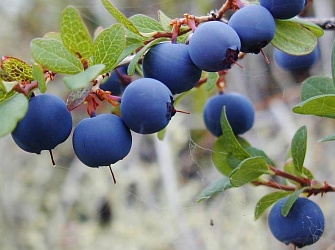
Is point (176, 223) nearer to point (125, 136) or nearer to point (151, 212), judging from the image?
point (151, 212)

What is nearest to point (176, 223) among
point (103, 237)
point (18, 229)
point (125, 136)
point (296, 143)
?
point (103, 237)

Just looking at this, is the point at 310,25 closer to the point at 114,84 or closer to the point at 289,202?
the point at 289,202

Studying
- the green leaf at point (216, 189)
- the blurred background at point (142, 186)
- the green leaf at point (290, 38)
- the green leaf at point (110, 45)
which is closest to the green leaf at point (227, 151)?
the green leaf at point (216, 189)

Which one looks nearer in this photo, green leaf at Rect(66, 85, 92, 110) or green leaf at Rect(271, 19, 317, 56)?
green leaf at Rect(66, 85, 92, 110)

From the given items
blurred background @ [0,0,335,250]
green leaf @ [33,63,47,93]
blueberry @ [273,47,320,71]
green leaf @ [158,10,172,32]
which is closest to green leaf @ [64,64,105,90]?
green leaf @ [33,63,47,93]

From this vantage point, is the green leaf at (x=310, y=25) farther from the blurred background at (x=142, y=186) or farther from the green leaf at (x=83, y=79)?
the blurred background at (x=142, y=186)

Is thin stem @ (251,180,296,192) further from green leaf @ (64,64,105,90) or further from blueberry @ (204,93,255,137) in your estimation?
green leaf @ (64,64,105,90)
